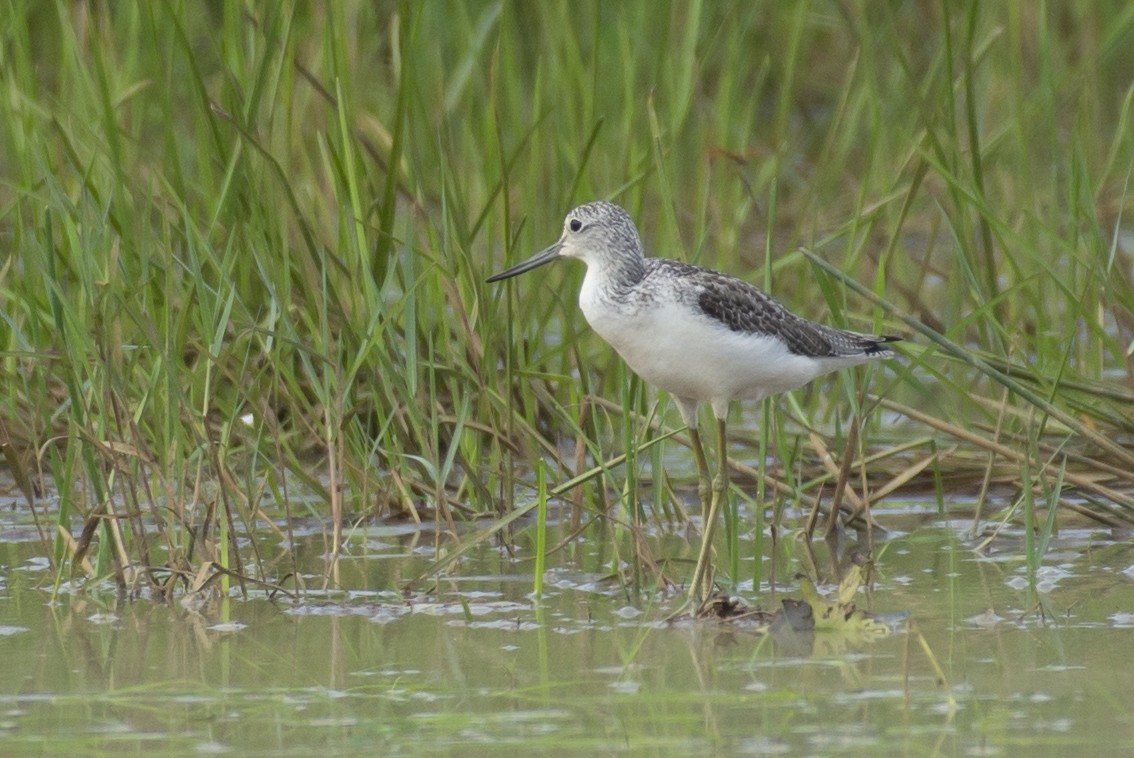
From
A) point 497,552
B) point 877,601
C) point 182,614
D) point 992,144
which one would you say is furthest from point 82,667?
point 992,144

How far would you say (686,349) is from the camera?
4.43 metres

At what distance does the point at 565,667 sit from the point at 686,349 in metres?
1.02

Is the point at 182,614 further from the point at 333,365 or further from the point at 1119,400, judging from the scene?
the point at 1119,400

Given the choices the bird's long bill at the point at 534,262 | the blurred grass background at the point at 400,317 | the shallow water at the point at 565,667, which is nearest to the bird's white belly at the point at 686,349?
the blurred grass background at the point at 400,317

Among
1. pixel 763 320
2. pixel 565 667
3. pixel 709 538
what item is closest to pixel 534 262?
pixel 763 320

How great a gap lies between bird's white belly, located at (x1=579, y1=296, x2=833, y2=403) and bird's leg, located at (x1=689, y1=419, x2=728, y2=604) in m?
0.20

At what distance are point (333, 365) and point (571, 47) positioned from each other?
2086 mm

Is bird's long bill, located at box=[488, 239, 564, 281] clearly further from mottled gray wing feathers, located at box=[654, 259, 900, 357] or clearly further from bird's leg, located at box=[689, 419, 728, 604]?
bird's leg, located at box=[689, 419, 728, 604]

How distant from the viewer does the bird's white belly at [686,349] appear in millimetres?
4438

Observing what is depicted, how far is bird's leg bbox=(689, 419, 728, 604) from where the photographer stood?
4312mm

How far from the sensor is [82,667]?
12.4 feet

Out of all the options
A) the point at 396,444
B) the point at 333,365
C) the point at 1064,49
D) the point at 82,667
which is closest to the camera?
the point at 82,667

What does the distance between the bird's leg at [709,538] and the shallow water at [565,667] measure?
0.11 metres

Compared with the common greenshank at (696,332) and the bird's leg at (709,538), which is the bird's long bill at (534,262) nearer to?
the common greenshank at (696,332)
